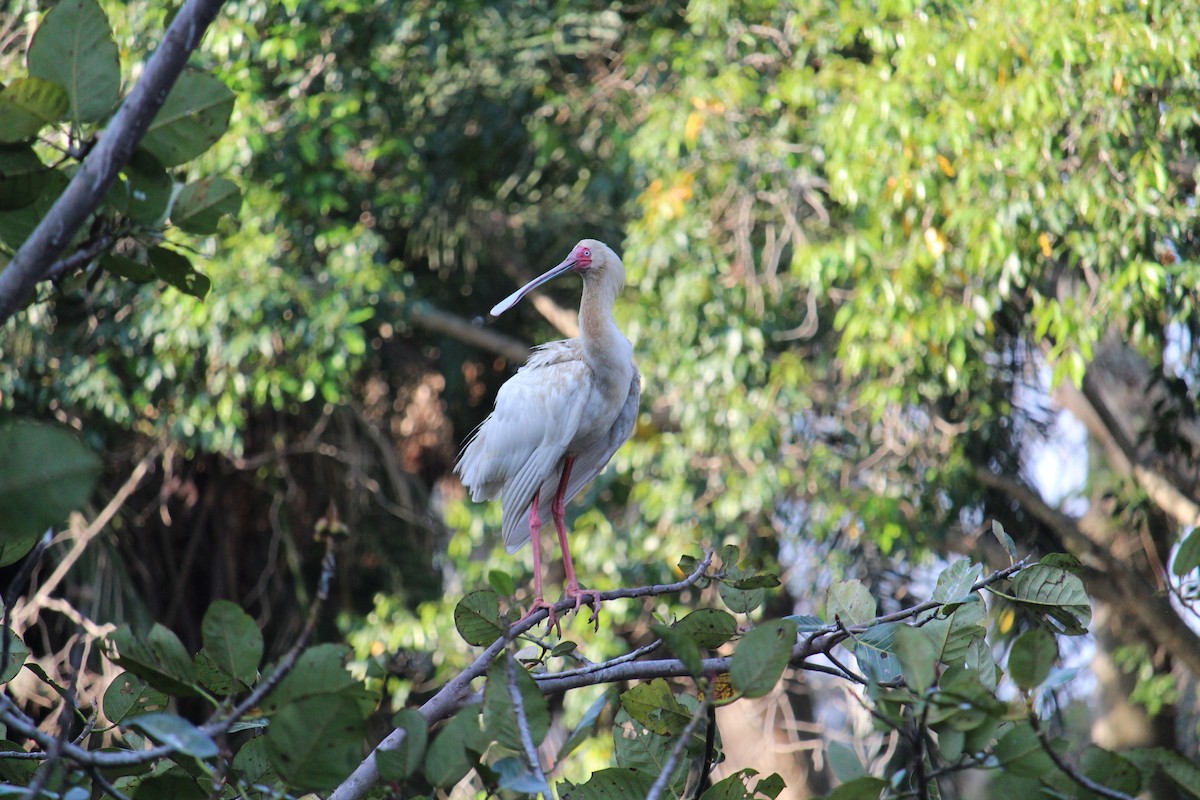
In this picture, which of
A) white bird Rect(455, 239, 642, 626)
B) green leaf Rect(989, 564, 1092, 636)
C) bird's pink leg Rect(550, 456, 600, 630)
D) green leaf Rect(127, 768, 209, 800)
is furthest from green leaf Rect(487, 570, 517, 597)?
white bird Rect(455, 239, 642, 626)

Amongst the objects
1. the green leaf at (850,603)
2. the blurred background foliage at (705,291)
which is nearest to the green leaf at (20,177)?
the green leaf at (850,603)

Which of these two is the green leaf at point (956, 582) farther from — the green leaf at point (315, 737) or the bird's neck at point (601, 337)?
the bird's neck at point (601, 337)

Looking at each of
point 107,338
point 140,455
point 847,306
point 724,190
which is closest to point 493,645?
point 847,306

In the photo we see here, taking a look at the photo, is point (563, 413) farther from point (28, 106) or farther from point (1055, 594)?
point (28, 106)

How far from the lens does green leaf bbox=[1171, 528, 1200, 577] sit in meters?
1.98

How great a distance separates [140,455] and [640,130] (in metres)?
3.34

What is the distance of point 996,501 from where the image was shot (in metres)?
6.75

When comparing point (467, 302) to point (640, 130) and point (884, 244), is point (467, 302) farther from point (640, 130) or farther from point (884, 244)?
point (884, 244)

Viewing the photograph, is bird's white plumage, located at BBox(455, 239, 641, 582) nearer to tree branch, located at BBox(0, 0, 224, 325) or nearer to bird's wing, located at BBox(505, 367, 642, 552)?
bird's wing, located at BBox(505, 367, 642, 552)

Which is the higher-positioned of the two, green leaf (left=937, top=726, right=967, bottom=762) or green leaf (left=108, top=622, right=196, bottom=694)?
green leaf (left=108, top=622, right=196, bottom=694)

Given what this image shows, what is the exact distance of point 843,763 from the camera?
1979mm

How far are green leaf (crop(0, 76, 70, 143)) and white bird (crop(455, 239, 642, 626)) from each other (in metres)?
1.72

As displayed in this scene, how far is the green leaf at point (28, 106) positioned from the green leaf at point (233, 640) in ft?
2.46

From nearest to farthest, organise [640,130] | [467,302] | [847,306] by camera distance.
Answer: [847,306]
[640,130]
[467,302]
